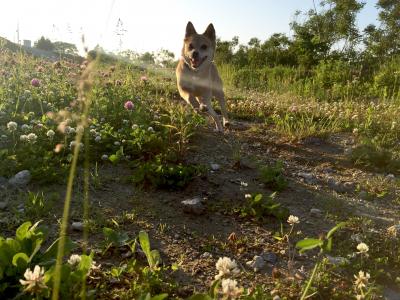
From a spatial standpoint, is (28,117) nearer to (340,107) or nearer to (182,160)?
(182,160)

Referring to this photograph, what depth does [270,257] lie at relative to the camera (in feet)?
9.60

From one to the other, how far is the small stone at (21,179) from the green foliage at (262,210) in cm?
199

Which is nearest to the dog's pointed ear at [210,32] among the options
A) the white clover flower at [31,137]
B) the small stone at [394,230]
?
the white clover flower at [31,137]

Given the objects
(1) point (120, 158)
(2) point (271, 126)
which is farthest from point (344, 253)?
(2) point (271, 126)

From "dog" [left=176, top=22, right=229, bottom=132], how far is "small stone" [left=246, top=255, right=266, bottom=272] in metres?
4.14

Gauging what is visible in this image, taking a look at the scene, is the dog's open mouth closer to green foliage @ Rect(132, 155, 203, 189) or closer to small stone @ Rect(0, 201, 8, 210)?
green foliage @ Rect(132, 155, 203, 189)

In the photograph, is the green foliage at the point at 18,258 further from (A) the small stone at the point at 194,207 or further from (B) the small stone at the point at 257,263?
(A) the small stone at the point at 194,207

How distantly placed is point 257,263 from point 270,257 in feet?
0.50

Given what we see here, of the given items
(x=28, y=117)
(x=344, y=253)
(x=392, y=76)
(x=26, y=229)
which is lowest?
(x=344, y=253)

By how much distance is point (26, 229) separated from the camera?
2270 mm

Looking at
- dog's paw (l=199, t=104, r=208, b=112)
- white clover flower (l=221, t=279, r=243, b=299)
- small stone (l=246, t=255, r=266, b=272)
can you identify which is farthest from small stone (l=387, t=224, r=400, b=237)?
dog's paw (l=199, t=104, r=208, b=112)

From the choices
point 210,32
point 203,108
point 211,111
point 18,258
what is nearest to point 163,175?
point 18,258

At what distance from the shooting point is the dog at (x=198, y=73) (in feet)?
23.6

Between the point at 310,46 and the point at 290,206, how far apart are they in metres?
17.1
